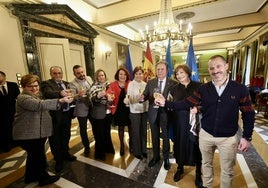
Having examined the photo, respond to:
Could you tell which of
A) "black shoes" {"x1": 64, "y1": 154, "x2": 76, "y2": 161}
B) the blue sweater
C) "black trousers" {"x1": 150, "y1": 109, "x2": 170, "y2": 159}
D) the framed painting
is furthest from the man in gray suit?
the framed painting

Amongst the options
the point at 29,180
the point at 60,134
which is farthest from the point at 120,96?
the point at 29,180

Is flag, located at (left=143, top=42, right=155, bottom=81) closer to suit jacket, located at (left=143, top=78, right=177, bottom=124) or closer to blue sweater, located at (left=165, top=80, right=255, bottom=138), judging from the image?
suit jacket, located at (left=143, top=78, right=177, bottom=124)

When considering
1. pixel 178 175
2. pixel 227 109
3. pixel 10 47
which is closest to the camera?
pixel 227 109

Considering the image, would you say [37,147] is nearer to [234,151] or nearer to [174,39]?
[234,151]

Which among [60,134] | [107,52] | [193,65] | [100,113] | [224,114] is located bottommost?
[60,134]

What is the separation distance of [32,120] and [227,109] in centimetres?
192

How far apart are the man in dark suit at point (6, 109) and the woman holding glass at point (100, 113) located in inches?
64.6

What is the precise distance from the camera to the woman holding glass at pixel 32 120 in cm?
157

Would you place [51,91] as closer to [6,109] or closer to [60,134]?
[60,134]

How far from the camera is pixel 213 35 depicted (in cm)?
844

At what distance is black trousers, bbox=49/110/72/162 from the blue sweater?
5.97ft

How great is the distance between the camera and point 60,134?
2229 millimetres

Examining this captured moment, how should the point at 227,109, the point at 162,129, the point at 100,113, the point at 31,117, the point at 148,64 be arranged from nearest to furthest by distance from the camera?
1. the point at 227,109
2. the point at 31,117
3. the point at 162,129
4. the point at 100,113
5. the point at 148,64

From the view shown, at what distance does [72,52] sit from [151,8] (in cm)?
244
